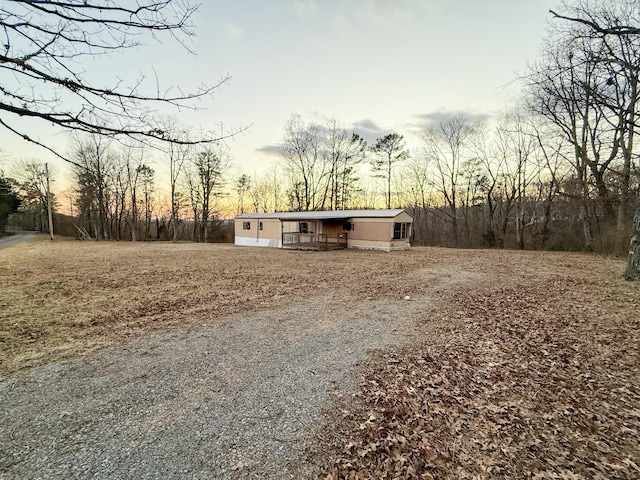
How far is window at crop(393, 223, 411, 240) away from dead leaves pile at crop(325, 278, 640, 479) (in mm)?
14112

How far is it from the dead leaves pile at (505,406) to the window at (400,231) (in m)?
14.1

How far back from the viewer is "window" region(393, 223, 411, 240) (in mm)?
19156

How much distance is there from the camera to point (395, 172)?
2970 cm

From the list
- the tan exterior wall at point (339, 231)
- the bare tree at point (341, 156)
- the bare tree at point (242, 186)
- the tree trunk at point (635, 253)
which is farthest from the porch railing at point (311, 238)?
the bare tree at point (242, 186)

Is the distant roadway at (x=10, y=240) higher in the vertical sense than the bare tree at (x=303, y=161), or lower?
lower

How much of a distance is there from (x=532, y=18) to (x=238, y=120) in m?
10.2

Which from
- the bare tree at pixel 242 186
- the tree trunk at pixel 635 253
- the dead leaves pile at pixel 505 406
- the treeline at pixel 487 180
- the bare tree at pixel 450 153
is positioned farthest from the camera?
the bare tree at pixel 242 186

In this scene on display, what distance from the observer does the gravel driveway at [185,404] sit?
2.18 meters

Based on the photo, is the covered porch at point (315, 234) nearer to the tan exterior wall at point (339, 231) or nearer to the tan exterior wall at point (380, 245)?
the tan exterior wall at point (339, 231)

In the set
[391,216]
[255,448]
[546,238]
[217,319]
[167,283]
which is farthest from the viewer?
[546,238]

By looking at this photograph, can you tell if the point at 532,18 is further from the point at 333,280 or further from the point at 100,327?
the point at 100,327

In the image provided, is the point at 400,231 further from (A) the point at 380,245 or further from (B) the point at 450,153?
(B) the point at 450,153

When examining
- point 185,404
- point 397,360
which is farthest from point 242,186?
point 185,404

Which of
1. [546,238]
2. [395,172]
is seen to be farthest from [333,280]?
[395,172]
